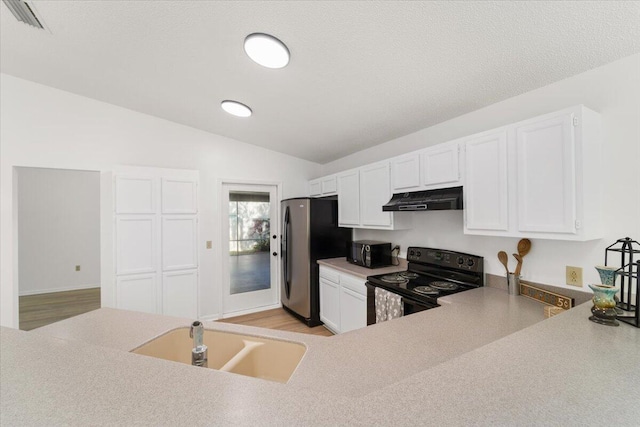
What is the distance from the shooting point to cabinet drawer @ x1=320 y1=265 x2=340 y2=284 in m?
3.17

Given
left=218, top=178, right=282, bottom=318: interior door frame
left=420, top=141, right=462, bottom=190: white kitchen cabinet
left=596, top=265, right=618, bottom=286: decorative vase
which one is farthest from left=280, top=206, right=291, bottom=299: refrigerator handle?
left=596, top=265, right=618, bottom=286: decorative vase

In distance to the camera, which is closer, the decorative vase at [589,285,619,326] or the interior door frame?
the decorative vase at [589,285,619,326]

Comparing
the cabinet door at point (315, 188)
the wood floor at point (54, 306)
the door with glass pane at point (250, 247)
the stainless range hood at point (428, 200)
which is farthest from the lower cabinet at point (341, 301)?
the wood floor at point (54, 306)

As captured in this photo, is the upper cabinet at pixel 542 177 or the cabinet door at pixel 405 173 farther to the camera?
the cabinet door at pixel 405 173

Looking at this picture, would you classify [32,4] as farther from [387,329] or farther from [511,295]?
[511,295]

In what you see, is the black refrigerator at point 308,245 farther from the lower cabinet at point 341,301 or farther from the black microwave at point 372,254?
the black microwave at point 372,254

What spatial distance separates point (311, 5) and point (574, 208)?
72.0 inches

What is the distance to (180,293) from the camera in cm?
340

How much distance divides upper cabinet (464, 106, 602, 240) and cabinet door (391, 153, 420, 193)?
0.54 meters

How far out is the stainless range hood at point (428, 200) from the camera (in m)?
2.10

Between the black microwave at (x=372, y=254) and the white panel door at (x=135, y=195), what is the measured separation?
2.52 m

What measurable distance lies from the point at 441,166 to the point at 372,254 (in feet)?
3.87

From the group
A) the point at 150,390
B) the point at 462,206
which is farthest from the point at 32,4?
the point at 462,206

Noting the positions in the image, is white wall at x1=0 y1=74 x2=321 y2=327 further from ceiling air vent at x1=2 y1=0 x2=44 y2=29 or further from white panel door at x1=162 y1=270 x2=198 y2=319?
ceiling air vent at x1=2 y1=0 x2=44 y2=29
